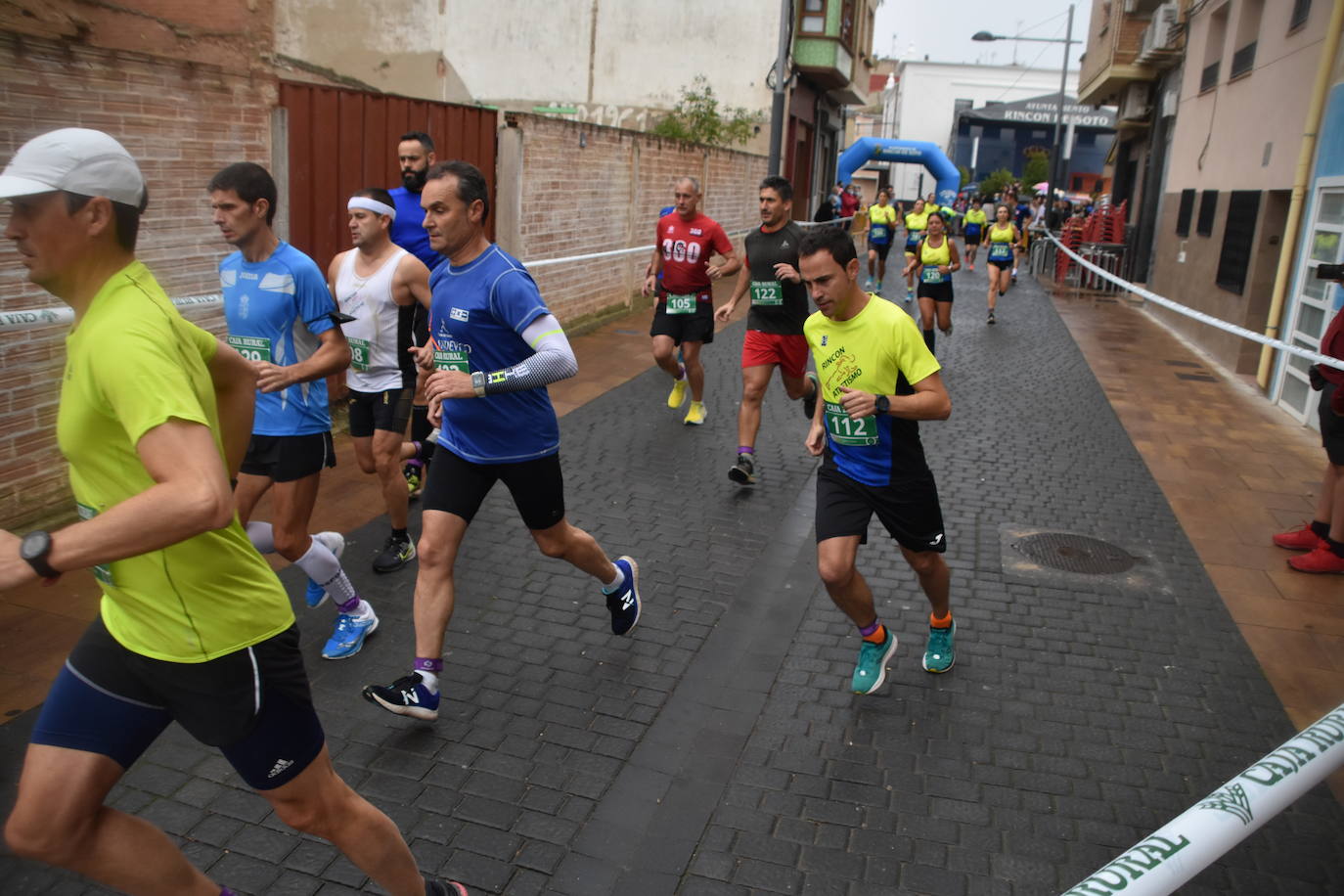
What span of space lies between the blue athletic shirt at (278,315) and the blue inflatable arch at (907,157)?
31.3 meters

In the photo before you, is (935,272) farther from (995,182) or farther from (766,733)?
(995,182)

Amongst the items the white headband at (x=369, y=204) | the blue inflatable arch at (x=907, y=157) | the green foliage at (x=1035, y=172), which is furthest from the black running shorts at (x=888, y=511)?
the green foliage at (x=1035, y=172)

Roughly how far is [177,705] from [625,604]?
2.70 metres

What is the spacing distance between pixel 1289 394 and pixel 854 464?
8.46 metres

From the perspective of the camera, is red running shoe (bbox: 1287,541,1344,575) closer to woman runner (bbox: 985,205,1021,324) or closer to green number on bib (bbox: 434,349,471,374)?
green number on bib (bbox: 434,349,471,374)

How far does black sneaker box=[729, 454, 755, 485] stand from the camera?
7406 mm

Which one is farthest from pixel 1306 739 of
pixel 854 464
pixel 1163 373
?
pixel 1163 373

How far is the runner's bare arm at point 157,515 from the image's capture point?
77.0 inches

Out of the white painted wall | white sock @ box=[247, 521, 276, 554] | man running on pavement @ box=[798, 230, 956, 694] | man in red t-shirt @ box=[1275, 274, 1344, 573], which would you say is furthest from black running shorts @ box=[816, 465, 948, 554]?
the white painted wall

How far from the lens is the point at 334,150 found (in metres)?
8.70

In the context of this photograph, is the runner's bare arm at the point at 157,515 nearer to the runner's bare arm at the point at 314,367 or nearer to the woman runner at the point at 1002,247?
the runner's bare arm at the point at 314,367

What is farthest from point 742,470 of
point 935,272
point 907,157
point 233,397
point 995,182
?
point 995,182

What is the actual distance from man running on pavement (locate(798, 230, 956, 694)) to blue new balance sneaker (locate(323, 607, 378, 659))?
206 centimetres

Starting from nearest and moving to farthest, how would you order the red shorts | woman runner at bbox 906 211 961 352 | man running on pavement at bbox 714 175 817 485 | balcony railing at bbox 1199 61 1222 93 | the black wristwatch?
the black wristwatch < man running on pavement at bbox 714 175 817 485 < the red shorts < woman runner at bbox 906 211 961 352 < balcony railing at bbox 1199 61 1222 93
